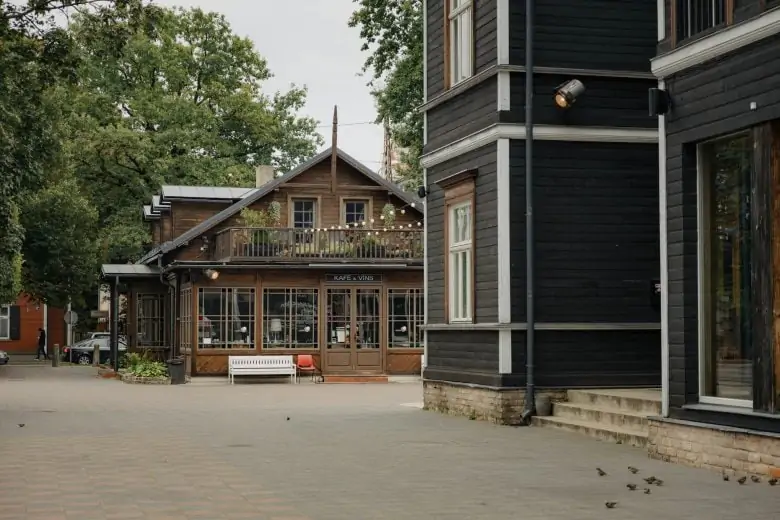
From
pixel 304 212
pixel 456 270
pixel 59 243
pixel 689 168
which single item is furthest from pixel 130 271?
pixel 689 168

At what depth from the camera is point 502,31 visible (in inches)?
715

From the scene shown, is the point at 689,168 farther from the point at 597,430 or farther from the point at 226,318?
the point at 226,318

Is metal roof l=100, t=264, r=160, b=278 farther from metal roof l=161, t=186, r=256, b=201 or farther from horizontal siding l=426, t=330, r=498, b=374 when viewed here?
horizontal siding l=426, t=330, r=498, b=374

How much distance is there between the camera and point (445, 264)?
797 inches

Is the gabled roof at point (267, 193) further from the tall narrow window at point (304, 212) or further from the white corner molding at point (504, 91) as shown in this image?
the white corner molding at point (504, 91)

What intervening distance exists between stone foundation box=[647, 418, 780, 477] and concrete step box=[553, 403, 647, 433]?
146 cm

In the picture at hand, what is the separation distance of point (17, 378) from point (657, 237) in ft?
87.0

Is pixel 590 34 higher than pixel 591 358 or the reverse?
higher

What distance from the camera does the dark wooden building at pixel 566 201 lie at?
18.1m

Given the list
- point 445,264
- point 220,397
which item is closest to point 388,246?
point 220,397

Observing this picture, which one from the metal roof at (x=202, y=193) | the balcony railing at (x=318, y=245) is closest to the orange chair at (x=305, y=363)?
the balcony railing at (x=318, y=245)

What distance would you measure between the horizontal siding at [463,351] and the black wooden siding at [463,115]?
9.94 ft

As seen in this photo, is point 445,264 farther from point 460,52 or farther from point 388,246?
point 388,246

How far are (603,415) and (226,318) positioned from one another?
2028 cm
